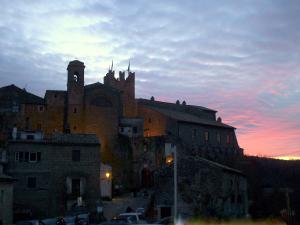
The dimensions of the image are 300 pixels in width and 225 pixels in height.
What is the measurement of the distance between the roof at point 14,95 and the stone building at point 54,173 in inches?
623

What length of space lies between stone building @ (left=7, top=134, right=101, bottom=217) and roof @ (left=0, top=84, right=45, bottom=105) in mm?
15815

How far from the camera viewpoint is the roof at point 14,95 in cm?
6888

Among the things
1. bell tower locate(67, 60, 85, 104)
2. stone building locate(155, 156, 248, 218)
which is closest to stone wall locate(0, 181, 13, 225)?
stone building locate(155, 156, 248, 218)

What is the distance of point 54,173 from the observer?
54094 mm

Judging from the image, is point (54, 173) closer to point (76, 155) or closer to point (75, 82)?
point (76, 155)

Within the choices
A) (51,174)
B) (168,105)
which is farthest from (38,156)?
(168,105)

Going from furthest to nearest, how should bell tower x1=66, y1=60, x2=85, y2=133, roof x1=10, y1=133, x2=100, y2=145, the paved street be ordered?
bell tower x1=66, y1=60, x2=85, y2=133, roof x1=10, y1=133, x2=100, y2=145, the paved street

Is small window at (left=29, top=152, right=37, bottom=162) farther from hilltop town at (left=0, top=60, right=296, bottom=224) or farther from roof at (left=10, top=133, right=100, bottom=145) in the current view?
roof at (left=10, top=133, right=100, bottom=145)

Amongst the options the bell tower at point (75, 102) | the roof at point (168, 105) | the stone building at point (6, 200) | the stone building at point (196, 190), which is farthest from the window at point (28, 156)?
the roof at point (168, 105)

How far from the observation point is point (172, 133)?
7744 centimetres

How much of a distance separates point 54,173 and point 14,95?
19312 mm

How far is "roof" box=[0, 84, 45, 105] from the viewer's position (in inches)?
2712

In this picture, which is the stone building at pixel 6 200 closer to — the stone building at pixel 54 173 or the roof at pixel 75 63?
the stone building at pixel 54 173

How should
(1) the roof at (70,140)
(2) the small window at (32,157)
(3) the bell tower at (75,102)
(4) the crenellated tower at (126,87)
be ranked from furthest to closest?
(4) the crenellated tower at (126,87), (3) the bell tower at (75,102), (1) the roof at (70,140), (2) the small window at (32,157)
